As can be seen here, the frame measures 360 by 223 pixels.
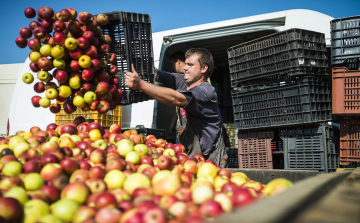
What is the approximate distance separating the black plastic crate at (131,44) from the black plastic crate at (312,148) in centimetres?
223

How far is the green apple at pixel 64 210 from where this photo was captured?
1.22 metres

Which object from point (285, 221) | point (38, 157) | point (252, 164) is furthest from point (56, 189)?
point (252, 164)

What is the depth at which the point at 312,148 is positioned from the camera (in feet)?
11.8

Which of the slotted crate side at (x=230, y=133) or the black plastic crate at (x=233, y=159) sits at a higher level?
the slotted crate side at (x=230, y=133)

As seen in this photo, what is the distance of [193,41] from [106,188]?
4332mm

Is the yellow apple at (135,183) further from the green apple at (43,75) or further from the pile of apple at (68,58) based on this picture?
the green apple at (43,75)

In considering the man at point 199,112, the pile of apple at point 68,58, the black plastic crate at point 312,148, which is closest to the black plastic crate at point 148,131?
the man at point 199,112

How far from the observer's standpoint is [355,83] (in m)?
3.43

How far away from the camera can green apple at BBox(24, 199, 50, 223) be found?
1193 mm

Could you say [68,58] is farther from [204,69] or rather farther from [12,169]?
[204,69]

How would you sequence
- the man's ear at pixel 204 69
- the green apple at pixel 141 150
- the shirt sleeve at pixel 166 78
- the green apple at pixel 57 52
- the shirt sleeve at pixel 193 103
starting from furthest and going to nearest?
the shirt sleeve at pixel 166 78, the man's ear at pixel 204 69, the shirt sleeve at pixel 193 103, the green apple at pixel 57 52, the green apple at pixel 141 150

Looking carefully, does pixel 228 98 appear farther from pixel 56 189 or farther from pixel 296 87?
pixel 56 189

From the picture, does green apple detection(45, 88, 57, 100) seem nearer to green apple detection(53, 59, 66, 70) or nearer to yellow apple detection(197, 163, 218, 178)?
green apple detection(53, 59, 66, 70)

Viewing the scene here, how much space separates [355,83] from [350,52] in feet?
1.39
